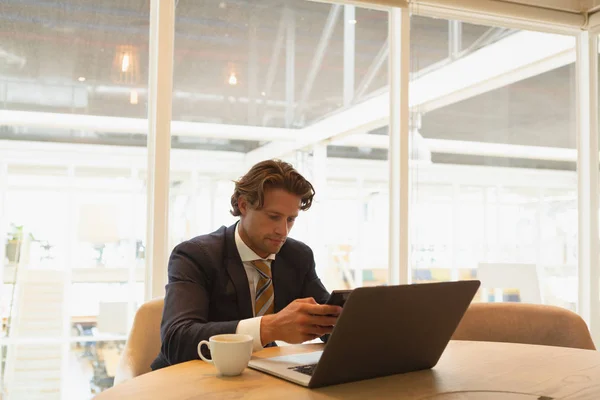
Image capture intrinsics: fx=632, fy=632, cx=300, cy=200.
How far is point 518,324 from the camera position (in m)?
2.17

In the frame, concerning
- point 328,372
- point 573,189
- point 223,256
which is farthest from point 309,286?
point 573,189

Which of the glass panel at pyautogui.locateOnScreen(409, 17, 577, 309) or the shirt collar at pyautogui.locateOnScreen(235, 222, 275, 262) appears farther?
the glass panel at pyautogui.locateOnScreen(409, 17, 577, 309)

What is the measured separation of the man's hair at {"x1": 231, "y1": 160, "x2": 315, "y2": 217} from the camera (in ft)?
6.23

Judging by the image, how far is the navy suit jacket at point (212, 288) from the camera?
1.52 m

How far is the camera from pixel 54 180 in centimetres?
282

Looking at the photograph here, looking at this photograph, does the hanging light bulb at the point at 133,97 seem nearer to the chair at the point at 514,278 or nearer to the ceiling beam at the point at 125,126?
the ceiling beam at the point at 125,126

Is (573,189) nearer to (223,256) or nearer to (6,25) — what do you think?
(223,256)

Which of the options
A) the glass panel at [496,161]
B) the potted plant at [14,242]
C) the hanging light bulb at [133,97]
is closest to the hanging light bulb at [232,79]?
the hanging light bulb at [133,97]

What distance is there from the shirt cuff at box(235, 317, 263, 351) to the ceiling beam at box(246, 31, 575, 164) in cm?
184

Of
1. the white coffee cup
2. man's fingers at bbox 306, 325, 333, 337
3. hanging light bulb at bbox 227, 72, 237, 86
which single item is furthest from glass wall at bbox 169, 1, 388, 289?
the white coffee cup

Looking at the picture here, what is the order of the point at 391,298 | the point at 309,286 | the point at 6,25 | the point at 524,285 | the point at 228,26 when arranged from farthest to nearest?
the point at 524,285
the point at 228,26
the point at 6,25
the point at 309,286
the point at 391,298

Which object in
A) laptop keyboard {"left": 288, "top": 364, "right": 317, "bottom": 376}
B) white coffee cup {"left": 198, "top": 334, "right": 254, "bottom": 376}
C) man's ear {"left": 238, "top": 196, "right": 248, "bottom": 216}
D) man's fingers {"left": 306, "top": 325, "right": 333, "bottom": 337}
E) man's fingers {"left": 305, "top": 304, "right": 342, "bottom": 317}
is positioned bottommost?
laptop keyboard {"left": 288, "top": 364, "right": 317, "bottom": 376}

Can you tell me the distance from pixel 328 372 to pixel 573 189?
3.18 meters

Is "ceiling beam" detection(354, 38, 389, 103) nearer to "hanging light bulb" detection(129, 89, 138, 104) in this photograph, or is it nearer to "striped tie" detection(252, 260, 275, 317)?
"hanging light bulb" detection(129, 89, 138, 104)
